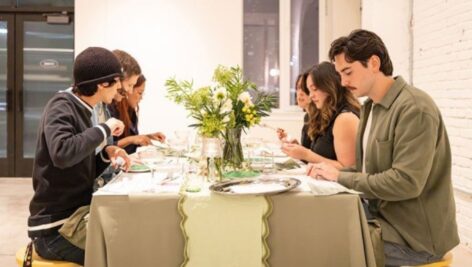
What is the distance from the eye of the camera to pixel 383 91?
1.79m

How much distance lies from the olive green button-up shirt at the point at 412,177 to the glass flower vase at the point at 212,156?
47cm

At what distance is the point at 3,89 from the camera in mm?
6156

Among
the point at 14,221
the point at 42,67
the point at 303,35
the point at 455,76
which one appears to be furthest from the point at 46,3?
the point at 455,76

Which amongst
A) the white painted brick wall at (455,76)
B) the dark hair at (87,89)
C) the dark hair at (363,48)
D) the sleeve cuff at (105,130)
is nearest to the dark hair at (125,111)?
the dark hair at (87,89)

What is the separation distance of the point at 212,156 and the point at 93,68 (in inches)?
22.1

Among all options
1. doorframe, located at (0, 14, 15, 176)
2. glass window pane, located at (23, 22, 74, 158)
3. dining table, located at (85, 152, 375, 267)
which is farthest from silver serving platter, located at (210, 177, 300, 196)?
doorframe, located at (0, 14, 15, 176)

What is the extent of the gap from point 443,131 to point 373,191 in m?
0.32

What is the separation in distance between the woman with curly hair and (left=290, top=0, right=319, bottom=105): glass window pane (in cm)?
342

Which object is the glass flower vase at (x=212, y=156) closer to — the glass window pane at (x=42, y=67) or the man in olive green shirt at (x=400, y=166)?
the man in olive green shirt at (x=400, y=166)

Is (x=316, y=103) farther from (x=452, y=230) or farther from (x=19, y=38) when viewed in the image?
(x=19, y=38)

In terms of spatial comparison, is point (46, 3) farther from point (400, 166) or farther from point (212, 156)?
point (400, 166)

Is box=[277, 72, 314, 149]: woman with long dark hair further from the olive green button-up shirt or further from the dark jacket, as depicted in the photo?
the dark jacket

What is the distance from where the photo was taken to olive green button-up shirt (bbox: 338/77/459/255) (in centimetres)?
158

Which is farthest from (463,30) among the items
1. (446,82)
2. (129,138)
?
(129,138)
